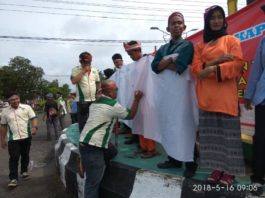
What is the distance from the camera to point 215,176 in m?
3.03

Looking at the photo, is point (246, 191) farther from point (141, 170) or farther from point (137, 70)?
point (137, 70)

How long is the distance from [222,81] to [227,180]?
897 millimetres

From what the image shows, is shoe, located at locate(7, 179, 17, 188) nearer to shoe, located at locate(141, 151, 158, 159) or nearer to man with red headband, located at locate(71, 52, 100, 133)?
man with red headband, located at locate(71, 52, 100, 133)

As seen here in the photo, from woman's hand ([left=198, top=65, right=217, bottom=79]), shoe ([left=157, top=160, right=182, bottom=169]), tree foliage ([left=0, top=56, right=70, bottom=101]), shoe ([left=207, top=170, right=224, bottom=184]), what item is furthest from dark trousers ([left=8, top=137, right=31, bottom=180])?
tree foliage ([left=0, top=56, right=70, bottom=101])

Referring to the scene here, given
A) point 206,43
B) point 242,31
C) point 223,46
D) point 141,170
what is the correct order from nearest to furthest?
1. point 223,46
2. point 206,43
3. point 141,170
4. point 242,31

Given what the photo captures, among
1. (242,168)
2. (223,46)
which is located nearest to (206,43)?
(223,46)

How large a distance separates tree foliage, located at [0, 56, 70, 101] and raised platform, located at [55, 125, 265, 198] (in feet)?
166

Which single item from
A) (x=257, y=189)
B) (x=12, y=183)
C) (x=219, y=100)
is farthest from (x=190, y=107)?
(x=12, y=183)

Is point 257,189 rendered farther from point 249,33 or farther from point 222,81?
point 249,33

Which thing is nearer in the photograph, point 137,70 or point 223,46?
point 223,46

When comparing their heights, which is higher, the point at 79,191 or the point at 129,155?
the point at 129,155

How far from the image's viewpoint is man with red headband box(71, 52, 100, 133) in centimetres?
512

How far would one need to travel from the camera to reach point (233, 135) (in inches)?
115

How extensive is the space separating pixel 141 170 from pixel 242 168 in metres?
1.09
